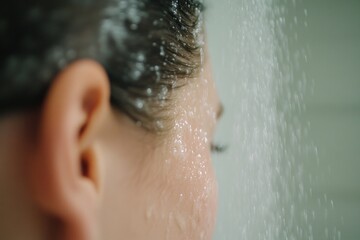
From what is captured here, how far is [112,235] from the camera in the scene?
1.27 feet

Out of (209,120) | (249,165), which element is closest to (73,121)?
(209,120)

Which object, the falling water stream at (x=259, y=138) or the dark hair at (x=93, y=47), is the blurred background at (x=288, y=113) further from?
the dark hair at (x=93, y=47)

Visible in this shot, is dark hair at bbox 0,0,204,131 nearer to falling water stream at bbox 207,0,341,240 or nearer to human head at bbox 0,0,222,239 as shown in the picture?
human head at bbox 0,0,222,239

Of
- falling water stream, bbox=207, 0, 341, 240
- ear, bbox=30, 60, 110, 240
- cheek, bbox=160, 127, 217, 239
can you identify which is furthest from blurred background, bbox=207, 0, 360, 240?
ear, bbox=30, 60, 110, 240

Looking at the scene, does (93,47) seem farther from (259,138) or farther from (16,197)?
(259,138)

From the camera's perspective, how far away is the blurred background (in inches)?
45.8

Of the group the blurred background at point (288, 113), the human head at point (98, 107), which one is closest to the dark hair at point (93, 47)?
the human head at point (98, 107)

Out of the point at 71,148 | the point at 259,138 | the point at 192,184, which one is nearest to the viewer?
the point at 71,148

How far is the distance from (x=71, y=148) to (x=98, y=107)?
42mm

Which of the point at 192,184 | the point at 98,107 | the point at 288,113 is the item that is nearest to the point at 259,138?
the point at 288,113

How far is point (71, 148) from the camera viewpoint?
13.2 inches

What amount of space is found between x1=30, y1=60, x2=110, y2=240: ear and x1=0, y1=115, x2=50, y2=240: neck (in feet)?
0.04

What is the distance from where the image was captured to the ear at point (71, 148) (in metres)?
0.33

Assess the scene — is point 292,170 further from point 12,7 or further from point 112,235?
point 12,7
